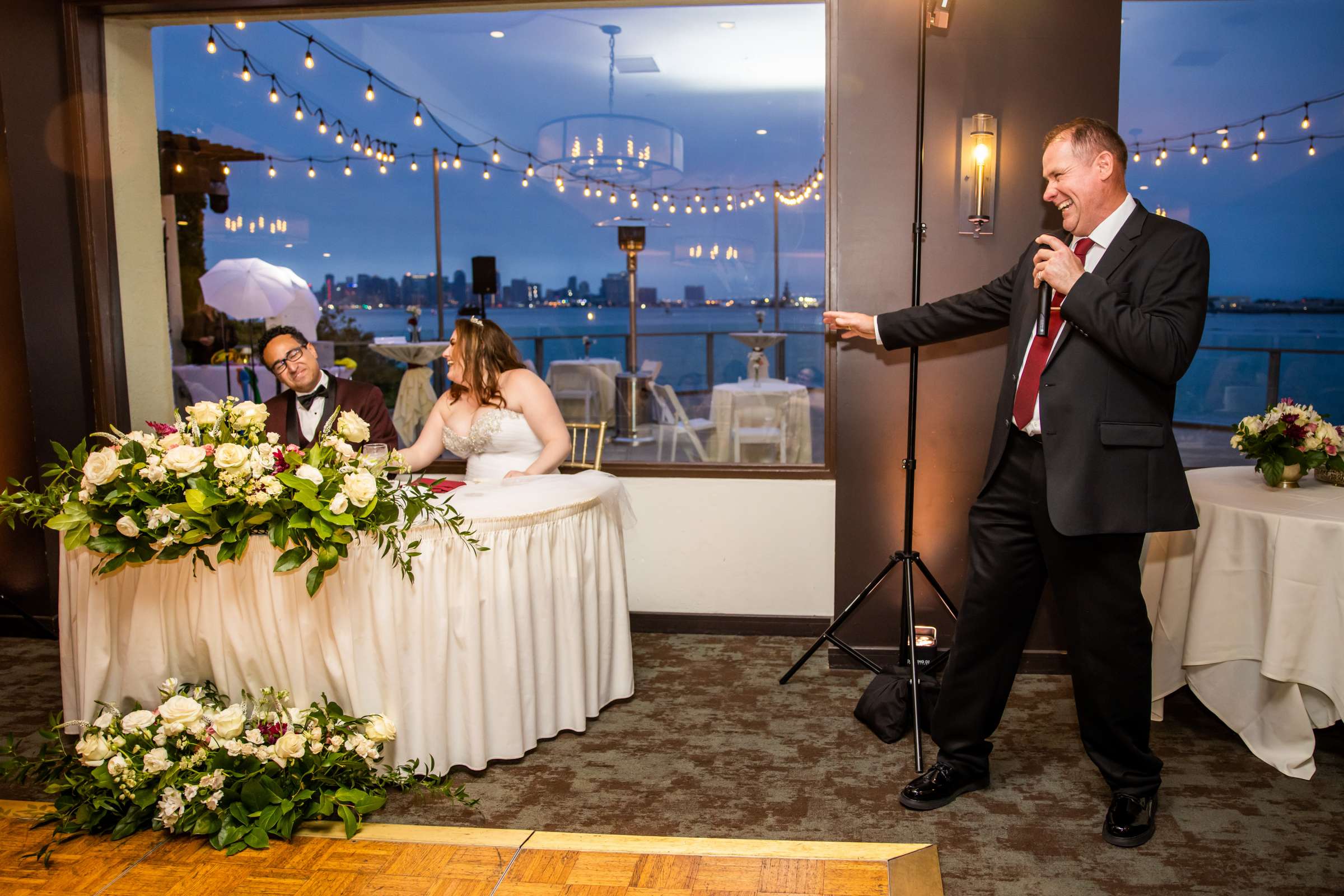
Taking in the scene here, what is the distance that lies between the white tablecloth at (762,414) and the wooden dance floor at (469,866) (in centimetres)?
242

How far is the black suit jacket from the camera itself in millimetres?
2355

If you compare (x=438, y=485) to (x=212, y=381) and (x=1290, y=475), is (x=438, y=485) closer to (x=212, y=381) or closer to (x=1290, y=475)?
(x=1290, y=475)

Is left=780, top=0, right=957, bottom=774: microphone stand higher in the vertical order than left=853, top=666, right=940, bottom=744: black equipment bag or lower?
higher

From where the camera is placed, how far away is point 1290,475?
3297 mm

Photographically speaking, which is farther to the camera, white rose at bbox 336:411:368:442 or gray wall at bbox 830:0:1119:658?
gray wall at bbox 830:0:1119:658

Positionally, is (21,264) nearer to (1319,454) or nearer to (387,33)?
(387,33)

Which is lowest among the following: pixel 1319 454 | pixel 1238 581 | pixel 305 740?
pixel 305 740

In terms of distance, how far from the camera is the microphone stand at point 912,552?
3293mm

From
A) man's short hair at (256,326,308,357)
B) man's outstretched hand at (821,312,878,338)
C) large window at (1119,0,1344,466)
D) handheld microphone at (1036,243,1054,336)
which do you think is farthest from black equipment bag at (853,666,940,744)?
large window at (1119,0,1344,466)

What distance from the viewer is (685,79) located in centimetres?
530

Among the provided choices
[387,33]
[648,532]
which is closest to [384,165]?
[387,33]

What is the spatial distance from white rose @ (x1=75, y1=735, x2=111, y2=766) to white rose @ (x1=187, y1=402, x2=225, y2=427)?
2.98 feet

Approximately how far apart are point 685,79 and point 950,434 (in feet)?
9.01

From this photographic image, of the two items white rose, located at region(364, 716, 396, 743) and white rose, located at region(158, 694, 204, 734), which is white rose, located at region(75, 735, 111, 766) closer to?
white rose, located at region(158, 694, 204, 734)
